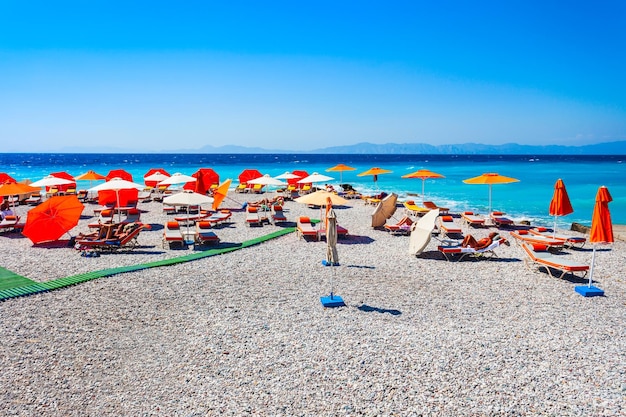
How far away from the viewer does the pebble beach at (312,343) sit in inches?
186

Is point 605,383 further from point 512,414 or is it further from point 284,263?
point 284,263

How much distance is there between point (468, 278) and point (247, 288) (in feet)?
15.3

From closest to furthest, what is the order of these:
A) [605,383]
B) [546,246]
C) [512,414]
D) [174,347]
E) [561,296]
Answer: [512,414] → [605,383] → [174,347] → [561,296] → [546,246]

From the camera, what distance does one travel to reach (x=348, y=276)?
9.16 metres

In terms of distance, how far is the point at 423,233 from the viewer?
10828mm

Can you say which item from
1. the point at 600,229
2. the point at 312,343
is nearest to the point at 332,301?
the point at 312,343

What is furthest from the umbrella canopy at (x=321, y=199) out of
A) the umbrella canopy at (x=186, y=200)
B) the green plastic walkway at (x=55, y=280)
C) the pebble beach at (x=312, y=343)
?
the umbrella canopy at (x=186, y=200)

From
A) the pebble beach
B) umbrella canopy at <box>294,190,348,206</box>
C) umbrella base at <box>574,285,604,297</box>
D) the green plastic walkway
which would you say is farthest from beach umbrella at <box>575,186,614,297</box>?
the green plastic walkway

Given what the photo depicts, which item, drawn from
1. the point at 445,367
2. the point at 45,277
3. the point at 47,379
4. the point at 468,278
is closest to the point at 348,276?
the point at 468,278

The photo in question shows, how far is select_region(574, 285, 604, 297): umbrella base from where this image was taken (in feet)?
26.4

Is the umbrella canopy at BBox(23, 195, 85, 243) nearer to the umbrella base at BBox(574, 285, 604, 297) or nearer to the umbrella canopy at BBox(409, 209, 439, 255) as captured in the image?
the umbrella canopy at BBox(409, 209, 439, 255)

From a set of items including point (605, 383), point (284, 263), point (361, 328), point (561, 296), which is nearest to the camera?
point (605, 383)

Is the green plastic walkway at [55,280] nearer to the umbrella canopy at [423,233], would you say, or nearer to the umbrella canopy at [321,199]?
the umbrella canopy at [321,199]

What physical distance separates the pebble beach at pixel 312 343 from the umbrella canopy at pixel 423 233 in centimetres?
79
